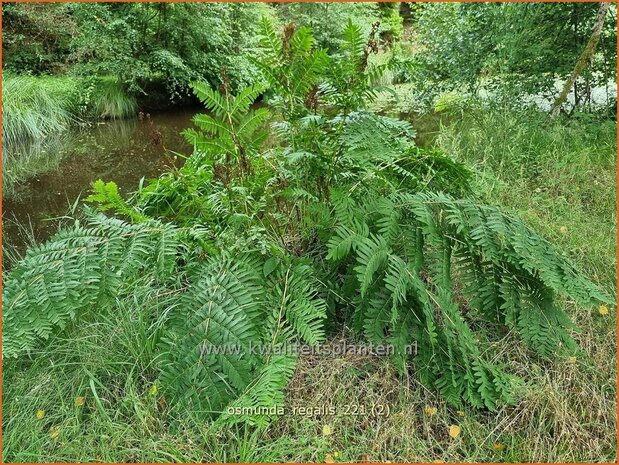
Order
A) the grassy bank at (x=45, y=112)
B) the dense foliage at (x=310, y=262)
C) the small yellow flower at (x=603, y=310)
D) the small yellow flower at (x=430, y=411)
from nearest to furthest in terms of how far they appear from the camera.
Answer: the dense foliage at (x=310, y=262) < the small yellow flower at (x=430, y=411) < the small yellow flower at (x=603, y=310) < the grassy bank at (x=45, y=112)

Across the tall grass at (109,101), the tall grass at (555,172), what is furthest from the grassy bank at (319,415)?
the tall grass at (109,101)

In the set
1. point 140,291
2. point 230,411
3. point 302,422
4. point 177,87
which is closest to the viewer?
point 230,411

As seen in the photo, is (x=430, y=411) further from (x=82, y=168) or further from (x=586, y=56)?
(x=82, y=168)

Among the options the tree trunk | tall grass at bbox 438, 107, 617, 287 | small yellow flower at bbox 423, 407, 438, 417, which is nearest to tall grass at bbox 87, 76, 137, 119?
tall grass at bbox 438, 107, 617, 287

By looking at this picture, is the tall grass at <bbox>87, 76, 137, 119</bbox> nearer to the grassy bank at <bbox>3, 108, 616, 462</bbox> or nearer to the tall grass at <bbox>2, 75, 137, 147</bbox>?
the tall grass at <bbox>2, 75, 137, 147</bbox>

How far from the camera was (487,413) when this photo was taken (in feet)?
5.01

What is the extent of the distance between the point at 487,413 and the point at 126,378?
127 cm

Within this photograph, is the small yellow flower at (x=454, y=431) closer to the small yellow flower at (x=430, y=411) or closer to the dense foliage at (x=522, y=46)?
the small yellow flower at (x=430, y=411)

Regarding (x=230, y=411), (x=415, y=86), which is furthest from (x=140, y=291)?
(x=415, y=86)

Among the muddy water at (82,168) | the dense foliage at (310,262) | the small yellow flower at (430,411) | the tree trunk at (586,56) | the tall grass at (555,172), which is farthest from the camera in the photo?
the muddy water at (82,168)

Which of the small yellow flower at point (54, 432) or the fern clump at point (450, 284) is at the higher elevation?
the fern clump at point (450, 284)

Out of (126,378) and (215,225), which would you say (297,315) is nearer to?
(215,225)

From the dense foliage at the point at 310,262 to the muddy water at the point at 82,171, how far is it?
59.9 inches

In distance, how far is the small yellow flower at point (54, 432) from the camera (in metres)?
1.48
